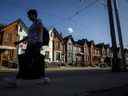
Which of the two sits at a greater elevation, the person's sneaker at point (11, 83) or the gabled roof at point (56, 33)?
the gabled roof at point (56, 33)

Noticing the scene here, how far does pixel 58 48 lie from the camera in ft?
201

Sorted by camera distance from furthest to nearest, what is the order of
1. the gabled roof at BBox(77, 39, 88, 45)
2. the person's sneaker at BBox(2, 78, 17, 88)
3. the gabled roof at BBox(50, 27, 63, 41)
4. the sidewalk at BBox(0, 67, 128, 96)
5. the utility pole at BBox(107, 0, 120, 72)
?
1. the gabled roof at BBox(77, 39, 88, 45)
2. the gabled roof at BBox(50, 27, 63, 41)
3. the utility pole at BBox(107, 0, 120, 72)
4. the person's sneaker at BBox(2, 78, 17, 88)
5. the sidewalk at BBox(0, 67, 128, 96)

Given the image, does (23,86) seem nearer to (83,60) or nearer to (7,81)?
(7,81)

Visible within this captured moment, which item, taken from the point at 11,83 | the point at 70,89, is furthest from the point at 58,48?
the point at 70,89

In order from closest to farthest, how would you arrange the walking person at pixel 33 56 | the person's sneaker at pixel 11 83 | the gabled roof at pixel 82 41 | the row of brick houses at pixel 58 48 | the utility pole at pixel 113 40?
the person's sneaker at pixel 11 83, the walking person at pixel 33 56, the utility pole at pixel 113 40, the row of brick houses at pixel 58 48, the gabled roof at pixel 82 41

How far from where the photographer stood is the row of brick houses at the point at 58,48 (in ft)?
155

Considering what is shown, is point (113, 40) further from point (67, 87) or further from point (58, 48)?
point (58, 48)

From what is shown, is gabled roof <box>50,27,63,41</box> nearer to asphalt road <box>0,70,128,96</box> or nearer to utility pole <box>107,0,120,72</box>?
utility pole <box>107,0,120,72</box>

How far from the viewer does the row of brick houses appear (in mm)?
47094

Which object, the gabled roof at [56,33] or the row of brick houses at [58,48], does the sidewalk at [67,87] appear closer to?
the row of brick houses at [58,48]

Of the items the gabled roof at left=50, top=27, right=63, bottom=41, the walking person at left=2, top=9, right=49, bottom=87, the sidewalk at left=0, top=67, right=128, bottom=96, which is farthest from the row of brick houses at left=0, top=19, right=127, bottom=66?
the walking person at left=2, top=9, right=49, bottom=87

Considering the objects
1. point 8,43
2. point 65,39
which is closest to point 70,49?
point 65,39

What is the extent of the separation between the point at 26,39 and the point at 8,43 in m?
43.4

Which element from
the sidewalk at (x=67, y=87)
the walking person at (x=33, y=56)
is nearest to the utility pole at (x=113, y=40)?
the sidewalk at (x=67, y=87)
